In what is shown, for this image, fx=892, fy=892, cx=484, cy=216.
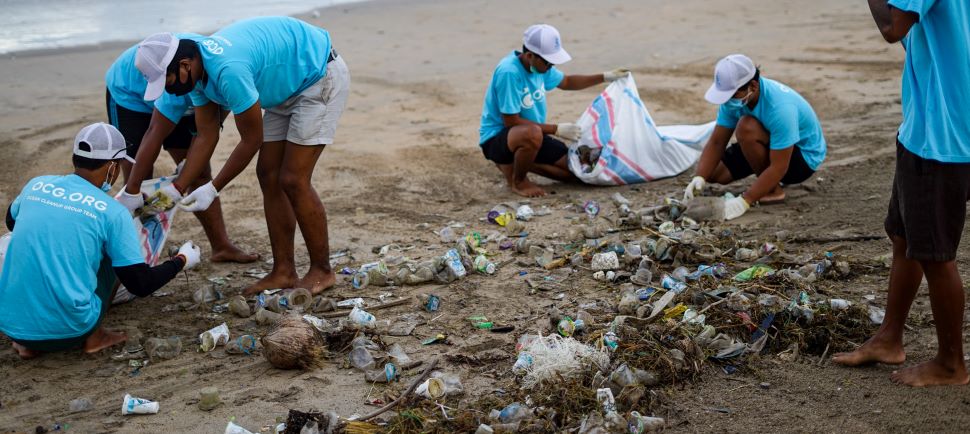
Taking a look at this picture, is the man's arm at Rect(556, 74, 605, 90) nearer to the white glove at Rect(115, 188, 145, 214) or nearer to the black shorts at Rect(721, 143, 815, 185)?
the black shorts at Rect(721, 143, 815, 185)

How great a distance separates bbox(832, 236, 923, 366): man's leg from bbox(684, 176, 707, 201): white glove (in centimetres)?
216

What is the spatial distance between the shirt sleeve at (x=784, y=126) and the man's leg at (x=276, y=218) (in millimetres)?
2749

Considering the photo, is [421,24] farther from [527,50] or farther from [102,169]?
[102,169]

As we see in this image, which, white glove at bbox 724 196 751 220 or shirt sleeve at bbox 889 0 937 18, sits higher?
shirt sleeve at bbox 889 0 937 18

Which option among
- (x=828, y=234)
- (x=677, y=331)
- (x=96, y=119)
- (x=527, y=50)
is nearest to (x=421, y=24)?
(x=96, y=119)

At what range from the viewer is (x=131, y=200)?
13.1 ft

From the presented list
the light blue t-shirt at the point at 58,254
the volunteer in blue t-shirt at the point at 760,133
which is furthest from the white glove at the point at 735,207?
the light blue t-shirt at the point at 58,254

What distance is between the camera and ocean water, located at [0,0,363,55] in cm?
1028

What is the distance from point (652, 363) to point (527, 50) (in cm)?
295

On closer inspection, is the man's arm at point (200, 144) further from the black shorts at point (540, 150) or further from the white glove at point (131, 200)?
the black shorts at point (540, 150)

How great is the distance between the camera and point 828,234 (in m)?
4.68

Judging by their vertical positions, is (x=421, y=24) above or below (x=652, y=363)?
below

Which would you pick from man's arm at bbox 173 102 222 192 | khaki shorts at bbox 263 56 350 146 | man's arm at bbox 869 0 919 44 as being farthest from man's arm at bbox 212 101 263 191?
man's arm at bbox 869 0 919 44

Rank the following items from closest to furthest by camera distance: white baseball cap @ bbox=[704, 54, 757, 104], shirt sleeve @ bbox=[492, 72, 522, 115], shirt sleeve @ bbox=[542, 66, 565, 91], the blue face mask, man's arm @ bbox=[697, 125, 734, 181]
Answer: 1. white baseball cap @ bbox=[704, 54, 757, 104]
2. the blue face mask
3. man's arm @ bbox=[697, 125, 734, 181]
4. shirt sleeve @ bbox=[492, 72, 522, 115]
5. shirt sleeve @ bbox=[542, 66, 565, 91]
